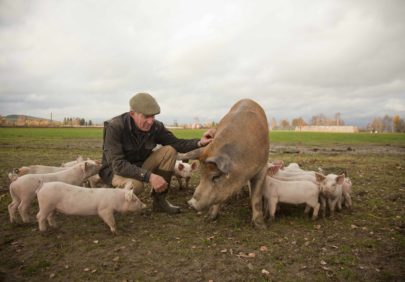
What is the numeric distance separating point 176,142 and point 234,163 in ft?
8.32

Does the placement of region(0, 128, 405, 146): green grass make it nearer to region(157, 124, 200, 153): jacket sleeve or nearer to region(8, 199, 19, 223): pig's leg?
region(157, 124, 200, 153): jacket sleeve

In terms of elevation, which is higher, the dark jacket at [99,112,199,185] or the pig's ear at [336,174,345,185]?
the dark jacket at [99,112,199,185]

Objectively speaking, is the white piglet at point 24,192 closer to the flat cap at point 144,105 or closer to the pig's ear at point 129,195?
the pig's ear at point 129,195

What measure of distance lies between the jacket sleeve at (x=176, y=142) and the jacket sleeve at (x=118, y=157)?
1.23 m

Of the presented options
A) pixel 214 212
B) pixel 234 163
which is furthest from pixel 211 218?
pixel 234 163

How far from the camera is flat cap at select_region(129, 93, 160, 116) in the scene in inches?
230

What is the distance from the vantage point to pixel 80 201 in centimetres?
529

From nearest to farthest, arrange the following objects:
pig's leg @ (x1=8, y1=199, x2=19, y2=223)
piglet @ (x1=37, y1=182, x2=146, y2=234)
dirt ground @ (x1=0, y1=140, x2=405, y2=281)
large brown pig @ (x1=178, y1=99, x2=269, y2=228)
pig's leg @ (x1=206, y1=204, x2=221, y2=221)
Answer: dirt ground @ (x1=0, y1=140, x2=405, y2=281)
large brown pig @ (x1=178, y1=99, x2=269, y2=228)
piglet @ (x1=37, y1=182, x2=146, y2=234)
pig's leg @ (x1=8, y1=199, x2=19, y2=223)
pig's leg @ (x1=206, y1=204, x2=221, y2=221)

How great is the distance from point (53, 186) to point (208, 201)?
8.80 feet

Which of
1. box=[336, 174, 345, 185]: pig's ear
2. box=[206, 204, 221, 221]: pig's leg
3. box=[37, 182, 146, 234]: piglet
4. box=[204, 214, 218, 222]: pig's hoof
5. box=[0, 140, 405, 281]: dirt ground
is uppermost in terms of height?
box=[336, 174, 345, 185]: pig's ear

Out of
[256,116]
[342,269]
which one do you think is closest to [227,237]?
[342,269]

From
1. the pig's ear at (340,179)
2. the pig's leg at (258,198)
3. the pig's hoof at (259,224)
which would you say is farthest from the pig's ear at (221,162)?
the pig's ear at (340,179)

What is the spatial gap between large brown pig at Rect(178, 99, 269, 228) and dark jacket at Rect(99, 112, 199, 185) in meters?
1.13

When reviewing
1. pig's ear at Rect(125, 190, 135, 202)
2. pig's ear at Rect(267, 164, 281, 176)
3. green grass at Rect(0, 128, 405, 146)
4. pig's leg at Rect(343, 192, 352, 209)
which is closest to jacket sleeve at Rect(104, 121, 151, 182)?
pig's ear at Rect(125, 190, 135, 202)
